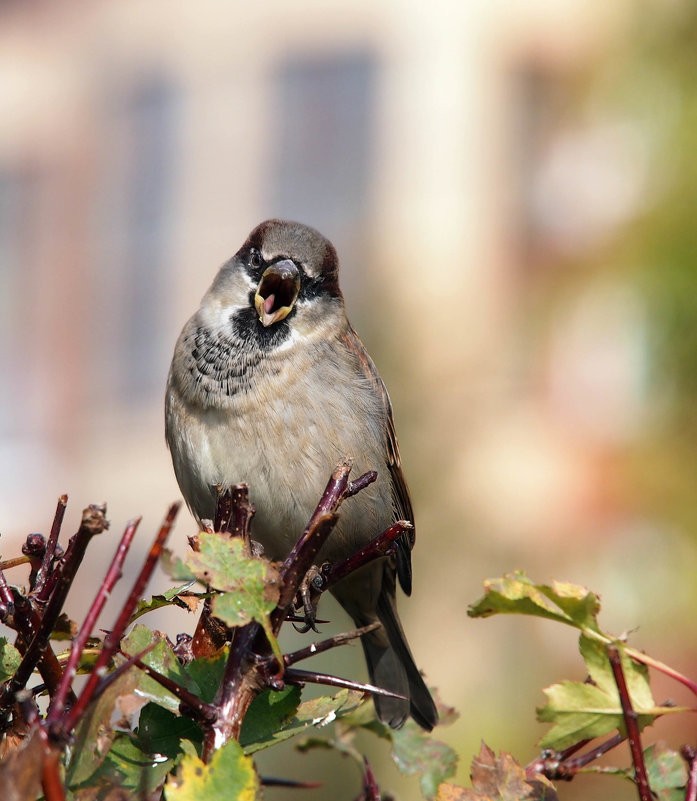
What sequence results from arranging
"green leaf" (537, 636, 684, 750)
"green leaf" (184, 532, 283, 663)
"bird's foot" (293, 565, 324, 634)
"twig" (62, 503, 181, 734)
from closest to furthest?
"twig" (62, 503, 181, 734), "green leaf" (184, 532, 283, 663), "green leaf" (537, 636, 684, 750), "bird's foot" (293, 565, 324, 634)

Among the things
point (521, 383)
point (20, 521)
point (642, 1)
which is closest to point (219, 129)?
point (20, 521)

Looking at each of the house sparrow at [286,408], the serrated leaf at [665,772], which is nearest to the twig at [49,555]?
the serrated leaf at [665,772]

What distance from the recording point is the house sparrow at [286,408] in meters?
1.95

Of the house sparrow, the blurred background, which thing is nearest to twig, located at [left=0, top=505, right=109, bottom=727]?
the house sparrow

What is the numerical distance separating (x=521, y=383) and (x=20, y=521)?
329 centimetres

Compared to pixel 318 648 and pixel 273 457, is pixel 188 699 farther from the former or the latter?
pixel 273 457

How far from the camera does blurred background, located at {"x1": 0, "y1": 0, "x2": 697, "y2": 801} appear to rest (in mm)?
3100

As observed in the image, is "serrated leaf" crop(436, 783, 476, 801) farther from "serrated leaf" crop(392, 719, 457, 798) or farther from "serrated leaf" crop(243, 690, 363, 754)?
"serrated leaf" crop(392, 719, 457, 798)

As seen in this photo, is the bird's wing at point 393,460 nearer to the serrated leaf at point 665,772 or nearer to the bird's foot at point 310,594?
the bird's foot at point 310,594

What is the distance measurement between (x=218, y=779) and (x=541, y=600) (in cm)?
29

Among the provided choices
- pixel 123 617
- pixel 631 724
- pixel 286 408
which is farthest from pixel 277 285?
pixel 123 617

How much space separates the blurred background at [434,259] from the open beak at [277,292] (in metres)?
1.23

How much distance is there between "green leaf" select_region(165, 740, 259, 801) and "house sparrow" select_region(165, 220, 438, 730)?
1.15 meters

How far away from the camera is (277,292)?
7.08 feet
